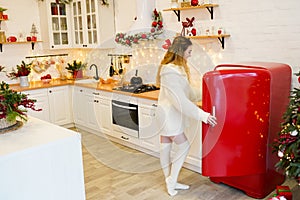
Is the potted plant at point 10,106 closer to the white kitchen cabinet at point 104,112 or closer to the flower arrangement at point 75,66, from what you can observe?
the white kitchen cabinet at point 104,112

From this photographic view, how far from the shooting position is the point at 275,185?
296 centimetres

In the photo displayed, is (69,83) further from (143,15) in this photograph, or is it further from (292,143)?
(292,143)

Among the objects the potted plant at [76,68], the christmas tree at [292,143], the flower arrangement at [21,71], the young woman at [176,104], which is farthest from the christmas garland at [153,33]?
the christmas tree at [292,143]

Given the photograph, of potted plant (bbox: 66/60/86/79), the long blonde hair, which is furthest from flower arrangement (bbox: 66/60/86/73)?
the long blonde hair

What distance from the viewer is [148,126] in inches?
152

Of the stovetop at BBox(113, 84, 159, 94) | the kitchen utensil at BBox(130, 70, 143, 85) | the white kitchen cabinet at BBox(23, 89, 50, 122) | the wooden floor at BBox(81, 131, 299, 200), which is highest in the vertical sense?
the kitchen utensil at BBox(130, 70, 143, 85)

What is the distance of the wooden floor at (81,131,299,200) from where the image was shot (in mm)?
2957

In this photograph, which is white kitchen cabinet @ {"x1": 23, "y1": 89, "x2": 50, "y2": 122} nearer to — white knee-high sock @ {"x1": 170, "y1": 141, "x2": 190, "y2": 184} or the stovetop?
the stovetop

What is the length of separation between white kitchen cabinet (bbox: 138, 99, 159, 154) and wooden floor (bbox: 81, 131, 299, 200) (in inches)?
7.0

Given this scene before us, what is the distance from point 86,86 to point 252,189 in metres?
2.98

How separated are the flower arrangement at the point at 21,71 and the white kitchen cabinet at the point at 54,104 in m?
0.39

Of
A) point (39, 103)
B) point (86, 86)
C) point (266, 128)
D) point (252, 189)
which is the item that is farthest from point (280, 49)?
point (39, 103)

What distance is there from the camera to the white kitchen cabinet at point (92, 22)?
475 centimetres

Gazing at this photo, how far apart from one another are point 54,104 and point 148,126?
197 centimetres
